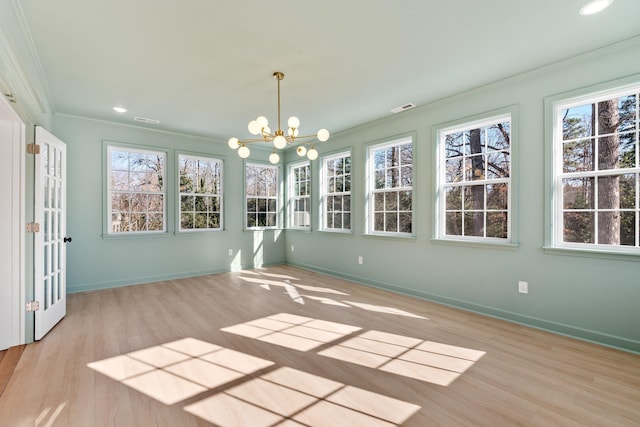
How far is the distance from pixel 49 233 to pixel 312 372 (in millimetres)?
3228

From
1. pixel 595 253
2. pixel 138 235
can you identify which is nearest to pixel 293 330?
pixel 595 253

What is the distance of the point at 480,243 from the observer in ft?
12.0

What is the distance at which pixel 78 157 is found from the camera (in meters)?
4.68

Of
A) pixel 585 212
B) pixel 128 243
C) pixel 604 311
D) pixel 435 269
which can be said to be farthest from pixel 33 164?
pixel 604 311

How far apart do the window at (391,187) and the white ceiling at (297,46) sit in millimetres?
910

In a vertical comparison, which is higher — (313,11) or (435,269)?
(313,11)

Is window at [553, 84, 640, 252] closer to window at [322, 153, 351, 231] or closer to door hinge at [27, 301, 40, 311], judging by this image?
window at [322, 153, 351, 231]

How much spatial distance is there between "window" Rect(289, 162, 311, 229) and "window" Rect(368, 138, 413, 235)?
1.79m

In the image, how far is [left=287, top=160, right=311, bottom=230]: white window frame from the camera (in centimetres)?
653

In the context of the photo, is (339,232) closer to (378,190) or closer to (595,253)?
(378,190)

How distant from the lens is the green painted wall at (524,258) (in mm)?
2766

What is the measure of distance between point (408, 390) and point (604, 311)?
222 cm

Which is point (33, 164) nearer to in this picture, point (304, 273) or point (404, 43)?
point (404, 43)

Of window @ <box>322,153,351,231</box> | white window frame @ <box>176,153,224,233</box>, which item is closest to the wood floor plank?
white window frame @ <box>176,153,224,233</box>
